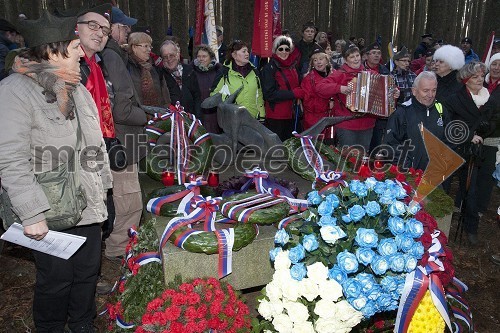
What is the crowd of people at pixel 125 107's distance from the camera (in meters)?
2.52

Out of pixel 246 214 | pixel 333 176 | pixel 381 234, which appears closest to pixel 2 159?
pixel 246 214

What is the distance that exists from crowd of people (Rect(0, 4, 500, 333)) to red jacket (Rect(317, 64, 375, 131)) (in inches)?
0.6

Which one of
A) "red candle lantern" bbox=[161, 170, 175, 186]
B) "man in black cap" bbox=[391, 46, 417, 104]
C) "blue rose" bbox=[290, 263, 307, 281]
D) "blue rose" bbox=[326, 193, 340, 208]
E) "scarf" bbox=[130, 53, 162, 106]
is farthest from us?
"man in black cap" bbox=[391, 46, 417, 104]

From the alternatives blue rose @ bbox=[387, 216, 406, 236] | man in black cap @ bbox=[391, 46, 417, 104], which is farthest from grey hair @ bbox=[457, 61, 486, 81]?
blue rose @ bbox=[387, 216, 406, 236]

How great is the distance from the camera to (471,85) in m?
5.09

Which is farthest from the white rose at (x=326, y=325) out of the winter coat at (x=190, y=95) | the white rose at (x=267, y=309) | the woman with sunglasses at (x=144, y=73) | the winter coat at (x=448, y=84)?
the winter coat at (x=190, y=95)

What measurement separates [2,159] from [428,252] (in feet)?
7.47

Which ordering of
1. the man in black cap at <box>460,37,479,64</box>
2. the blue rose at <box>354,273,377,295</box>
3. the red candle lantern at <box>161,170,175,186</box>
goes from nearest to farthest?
the blue rose at <box>354,273,377,295</box> < the red candle lantern at <box>161,170,175,186</box> < the man in black cap at <box>460,37,479,64</box>

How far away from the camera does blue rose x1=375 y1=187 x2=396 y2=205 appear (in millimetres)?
2285

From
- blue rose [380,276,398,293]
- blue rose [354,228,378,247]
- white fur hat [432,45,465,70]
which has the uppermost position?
white fur hat [432,45,465,70]

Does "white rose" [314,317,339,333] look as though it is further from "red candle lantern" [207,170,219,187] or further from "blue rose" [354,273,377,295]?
"red candle lantern" [207,170,219,187]

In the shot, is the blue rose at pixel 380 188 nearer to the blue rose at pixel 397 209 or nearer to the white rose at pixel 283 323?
the blue rose at pixel 397 209

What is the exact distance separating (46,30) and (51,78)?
266 millimetres

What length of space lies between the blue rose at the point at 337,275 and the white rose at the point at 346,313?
107 mm
